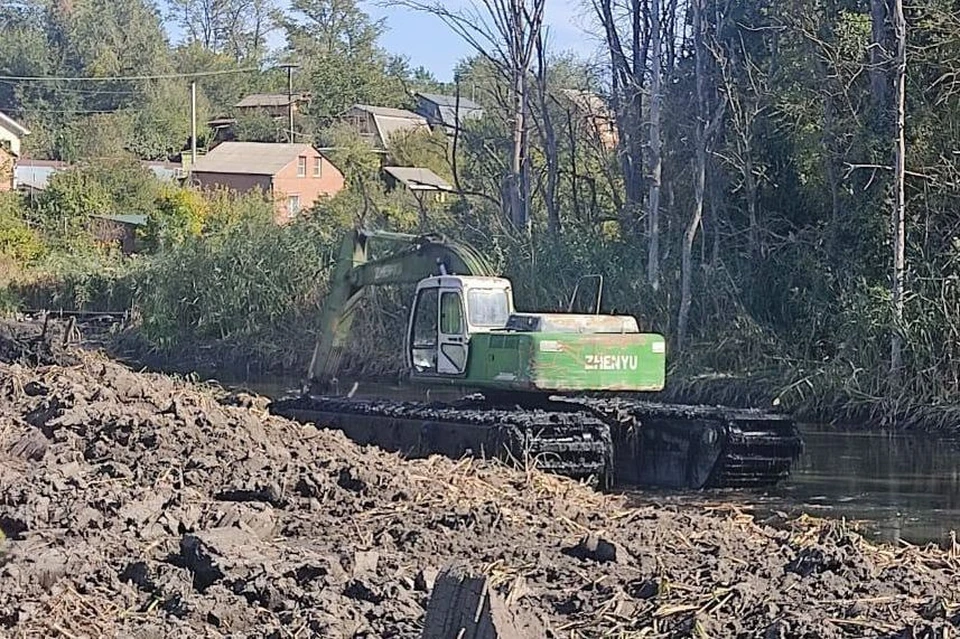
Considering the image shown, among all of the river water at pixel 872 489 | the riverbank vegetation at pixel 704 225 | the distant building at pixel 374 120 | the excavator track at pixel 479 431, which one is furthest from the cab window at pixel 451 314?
the distant building at pixel 374 120

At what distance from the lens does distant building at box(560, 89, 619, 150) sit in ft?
113

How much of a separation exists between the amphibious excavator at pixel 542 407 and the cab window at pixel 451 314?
2 centimetres

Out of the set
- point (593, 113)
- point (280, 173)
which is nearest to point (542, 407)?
point (593, 113)

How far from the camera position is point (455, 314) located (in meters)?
16.4

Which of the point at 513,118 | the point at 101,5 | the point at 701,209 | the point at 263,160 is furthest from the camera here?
the point at 101,5

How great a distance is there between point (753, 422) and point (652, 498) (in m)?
1.48

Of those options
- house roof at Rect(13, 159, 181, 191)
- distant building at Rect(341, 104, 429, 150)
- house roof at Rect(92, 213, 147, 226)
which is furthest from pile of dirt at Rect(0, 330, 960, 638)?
distant building at Rect(341, 104, 429, 150)

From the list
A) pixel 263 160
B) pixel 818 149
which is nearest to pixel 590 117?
pixel 818 149

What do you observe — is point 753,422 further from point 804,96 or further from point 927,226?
point 804,96

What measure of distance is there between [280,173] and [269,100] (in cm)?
1998

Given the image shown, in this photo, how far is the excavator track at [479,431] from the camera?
1434cm

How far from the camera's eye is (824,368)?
2430cm

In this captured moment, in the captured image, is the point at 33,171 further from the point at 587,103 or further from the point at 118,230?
the point at 587,103

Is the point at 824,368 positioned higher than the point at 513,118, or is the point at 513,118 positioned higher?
the point at 513,118
